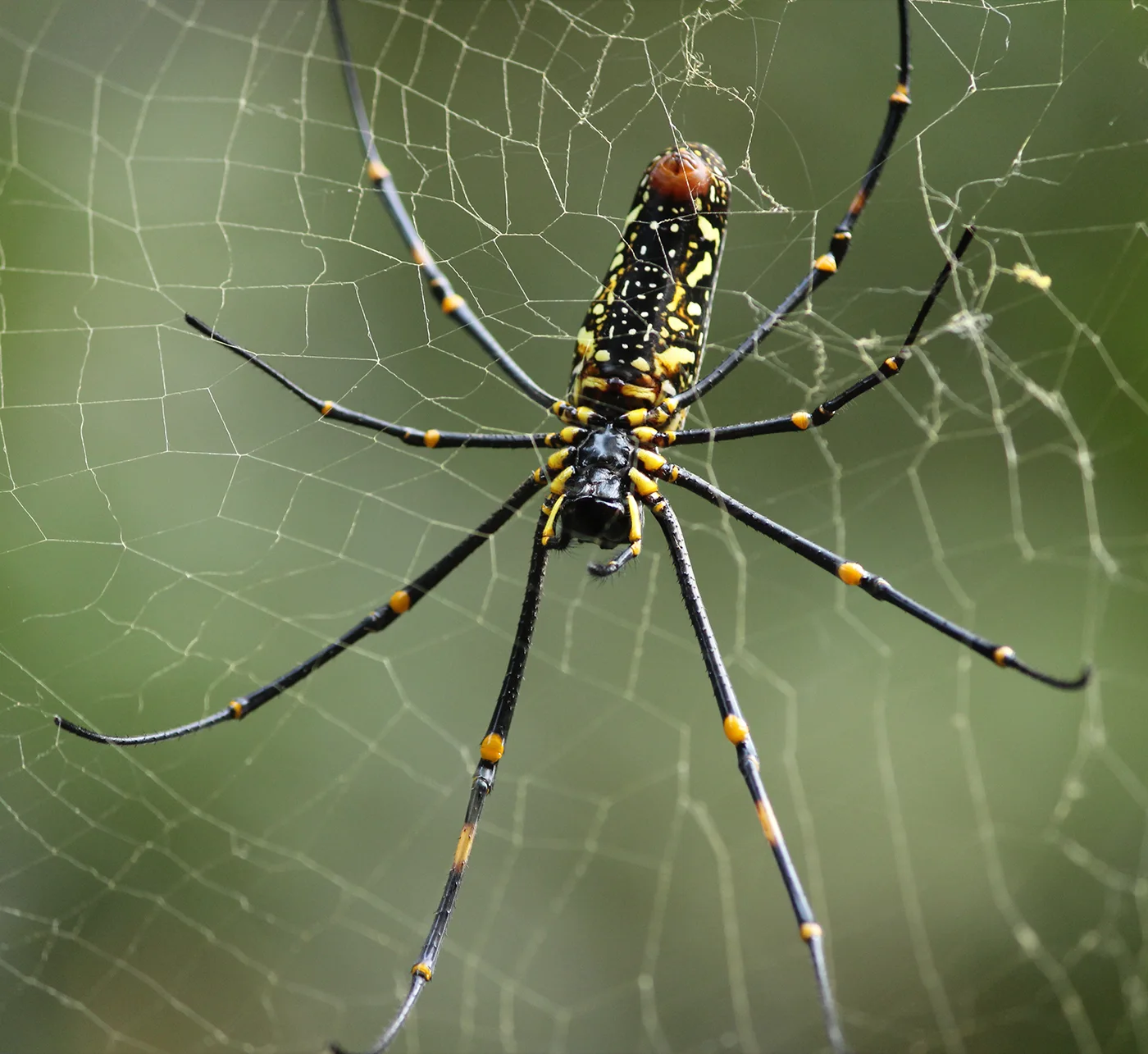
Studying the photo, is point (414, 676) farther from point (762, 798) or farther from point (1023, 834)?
point (1023, 834)

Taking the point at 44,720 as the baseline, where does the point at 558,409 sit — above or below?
above

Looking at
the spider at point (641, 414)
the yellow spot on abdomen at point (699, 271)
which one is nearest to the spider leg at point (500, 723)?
the spider at point (641, 414)

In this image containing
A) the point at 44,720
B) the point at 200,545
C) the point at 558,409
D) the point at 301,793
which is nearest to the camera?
the point at 558,409

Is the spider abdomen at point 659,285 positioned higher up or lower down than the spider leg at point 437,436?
higher up

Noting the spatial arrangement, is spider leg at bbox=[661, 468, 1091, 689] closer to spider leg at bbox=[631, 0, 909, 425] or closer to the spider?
the spider

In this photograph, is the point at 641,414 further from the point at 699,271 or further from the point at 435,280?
the point at 435,280

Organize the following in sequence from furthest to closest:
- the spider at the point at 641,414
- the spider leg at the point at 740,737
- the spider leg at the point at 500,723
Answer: the spider leg at the point at 500,723, the spider at the point at 641,414, the spider leg at the point at 740,737

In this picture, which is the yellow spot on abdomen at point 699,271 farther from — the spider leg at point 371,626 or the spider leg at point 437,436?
the spider leg at point 371,626

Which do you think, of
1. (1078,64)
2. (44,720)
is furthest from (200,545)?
(1078,64)
